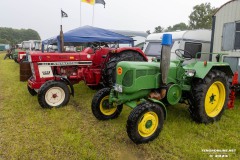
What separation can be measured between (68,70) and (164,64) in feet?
9.94

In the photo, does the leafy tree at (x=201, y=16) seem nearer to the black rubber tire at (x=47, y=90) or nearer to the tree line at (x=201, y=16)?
the tree line at (x=201, y=16)

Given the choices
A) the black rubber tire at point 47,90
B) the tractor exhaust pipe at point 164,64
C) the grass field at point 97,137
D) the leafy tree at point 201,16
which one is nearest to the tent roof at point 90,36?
the black rubber tire at point 47,90

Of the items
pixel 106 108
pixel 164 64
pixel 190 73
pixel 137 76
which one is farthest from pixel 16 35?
pixel 164 64

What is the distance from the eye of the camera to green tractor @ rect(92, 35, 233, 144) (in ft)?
9.19

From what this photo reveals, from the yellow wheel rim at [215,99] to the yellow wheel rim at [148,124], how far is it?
1200 mm

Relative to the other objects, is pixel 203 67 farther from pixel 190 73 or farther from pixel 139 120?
pixel 139 120

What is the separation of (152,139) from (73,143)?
1.09 metres

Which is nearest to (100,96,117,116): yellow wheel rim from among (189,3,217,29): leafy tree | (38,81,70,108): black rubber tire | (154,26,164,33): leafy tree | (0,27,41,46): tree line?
(38,81,70,108): black rubber tire

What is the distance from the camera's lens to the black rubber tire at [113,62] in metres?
4.74

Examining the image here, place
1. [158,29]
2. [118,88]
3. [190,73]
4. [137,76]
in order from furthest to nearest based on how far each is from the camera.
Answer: [158,29]
[190,73]
[118,88]
[137,76]

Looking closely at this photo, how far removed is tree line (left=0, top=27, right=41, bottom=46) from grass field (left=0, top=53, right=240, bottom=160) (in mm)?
85964

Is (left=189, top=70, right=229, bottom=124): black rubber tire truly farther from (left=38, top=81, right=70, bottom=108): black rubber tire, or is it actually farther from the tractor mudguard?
(left=38, top=81, right=70, bottom=108): black rubber tire

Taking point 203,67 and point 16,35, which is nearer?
point 203,67

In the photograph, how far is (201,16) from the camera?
117 ft
